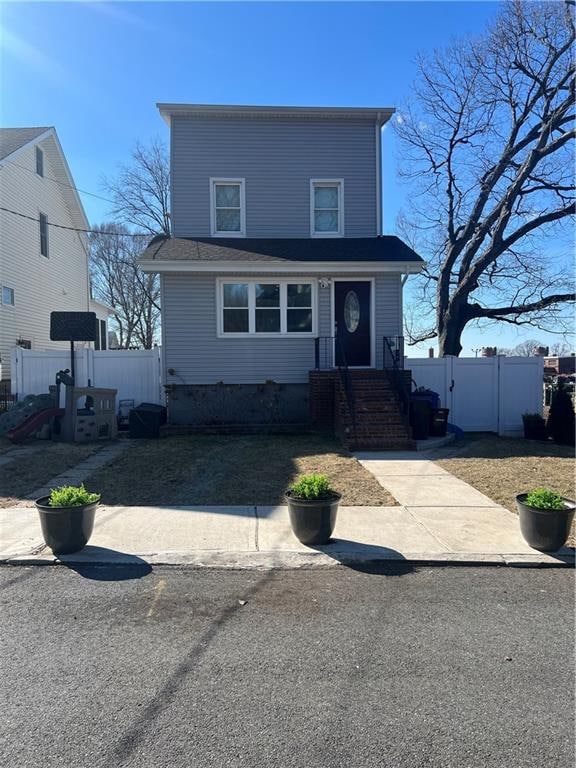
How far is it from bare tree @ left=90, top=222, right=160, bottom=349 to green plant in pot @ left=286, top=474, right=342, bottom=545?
35.8 metres

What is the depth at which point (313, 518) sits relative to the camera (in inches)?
200

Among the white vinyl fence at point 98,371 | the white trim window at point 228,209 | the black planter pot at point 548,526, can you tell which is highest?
the white trim window at point 228,209

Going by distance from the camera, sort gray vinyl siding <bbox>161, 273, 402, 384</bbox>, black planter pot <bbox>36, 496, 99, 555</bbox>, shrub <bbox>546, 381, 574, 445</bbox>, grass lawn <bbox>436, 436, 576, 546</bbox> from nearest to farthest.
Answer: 1. black planter pot <bbox>36, 496, 99, 555</bbox>
2. grass lawn <bbox>436, 436, 576, 546</bbox>
3. shrub <bbox>546, 381, 574, 445</bbox>
4. gray vinyl siding <bbox>161, 273, 402, 384</bbox>

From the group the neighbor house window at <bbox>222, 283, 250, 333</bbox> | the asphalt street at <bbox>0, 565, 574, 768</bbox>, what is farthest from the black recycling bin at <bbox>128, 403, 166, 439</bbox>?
the asphalt street at <bbox>0, 565, 574, 768</bbox>

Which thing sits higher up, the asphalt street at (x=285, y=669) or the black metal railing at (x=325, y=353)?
the black metal railing at (x=325, y=353)

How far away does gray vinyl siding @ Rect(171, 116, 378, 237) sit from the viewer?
44.9 ft

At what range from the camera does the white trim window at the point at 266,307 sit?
43.3 feet

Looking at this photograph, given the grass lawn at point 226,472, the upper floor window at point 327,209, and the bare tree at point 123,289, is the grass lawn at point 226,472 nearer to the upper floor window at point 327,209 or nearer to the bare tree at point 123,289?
the upper floor window at point 327,209

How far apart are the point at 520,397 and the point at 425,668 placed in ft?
39.7

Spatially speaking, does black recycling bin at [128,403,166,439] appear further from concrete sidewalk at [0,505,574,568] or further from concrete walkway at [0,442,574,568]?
concrete sidewalk at [0,505,574,568]

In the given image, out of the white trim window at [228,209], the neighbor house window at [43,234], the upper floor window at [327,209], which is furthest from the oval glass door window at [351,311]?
the neighbor house window at [43,234]

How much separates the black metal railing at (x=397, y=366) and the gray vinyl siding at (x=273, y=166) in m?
3.11

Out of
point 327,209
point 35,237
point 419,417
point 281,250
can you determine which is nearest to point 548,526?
point 419,417

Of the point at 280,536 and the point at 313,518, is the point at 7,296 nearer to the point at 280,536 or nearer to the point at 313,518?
the point at 280,536
